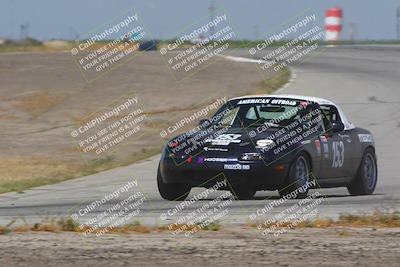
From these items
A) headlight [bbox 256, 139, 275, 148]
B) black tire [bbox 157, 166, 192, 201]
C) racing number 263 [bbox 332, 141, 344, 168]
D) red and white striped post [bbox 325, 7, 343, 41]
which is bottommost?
red and white striped post [bbox 325, 7, 343, 41]

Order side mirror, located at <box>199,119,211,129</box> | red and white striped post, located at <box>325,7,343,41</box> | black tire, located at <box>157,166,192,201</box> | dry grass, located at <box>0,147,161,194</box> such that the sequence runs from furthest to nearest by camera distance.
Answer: red and white striped post, located at <box>325,7,343,41</box>, dry grass, located at <box>0,147,161,194</box>, side mirror, located at <box>199,119,211,129</box>, black tire, located at <box>157,166,192,201</box>

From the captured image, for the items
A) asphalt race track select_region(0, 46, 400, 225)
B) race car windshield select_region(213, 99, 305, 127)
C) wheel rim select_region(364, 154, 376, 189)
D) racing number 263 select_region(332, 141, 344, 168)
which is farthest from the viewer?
wheel rim select_region(364, 154, 376, 189)

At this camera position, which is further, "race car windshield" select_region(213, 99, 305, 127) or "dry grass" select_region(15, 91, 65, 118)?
"dry grass" select_region(15, 91, 65, 118)

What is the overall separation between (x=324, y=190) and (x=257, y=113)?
234cm

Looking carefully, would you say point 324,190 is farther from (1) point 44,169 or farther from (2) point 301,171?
(1) point 44,169

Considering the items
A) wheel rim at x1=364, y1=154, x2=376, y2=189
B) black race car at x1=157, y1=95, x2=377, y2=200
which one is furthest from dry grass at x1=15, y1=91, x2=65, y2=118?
black race car at x1=157, y1=95, x2=377, y2=200

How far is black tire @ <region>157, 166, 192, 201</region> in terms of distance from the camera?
1312 centimetres

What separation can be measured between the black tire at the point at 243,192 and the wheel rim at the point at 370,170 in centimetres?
177

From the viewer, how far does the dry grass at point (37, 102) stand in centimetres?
2763

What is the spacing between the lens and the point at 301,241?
8867 mm

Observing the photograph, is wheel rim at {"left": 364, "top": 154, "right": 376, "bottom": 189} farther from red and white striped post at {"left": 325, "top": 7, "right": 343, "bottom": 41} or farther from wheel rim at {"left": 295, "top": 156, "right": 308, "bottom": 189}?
red and white striped post at {"left": 325, "top": 7, "right": 343, "bottom": 41}

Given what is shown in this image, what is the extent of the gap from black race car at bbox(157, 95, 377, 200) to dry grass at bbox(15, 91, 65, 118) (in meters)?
13.6

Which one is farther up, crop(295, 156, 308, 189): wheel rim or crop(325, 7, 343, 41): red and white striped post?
crop(295, 156, 308, 189): wheel rim

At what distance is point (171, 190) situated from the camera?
13.2 metres
